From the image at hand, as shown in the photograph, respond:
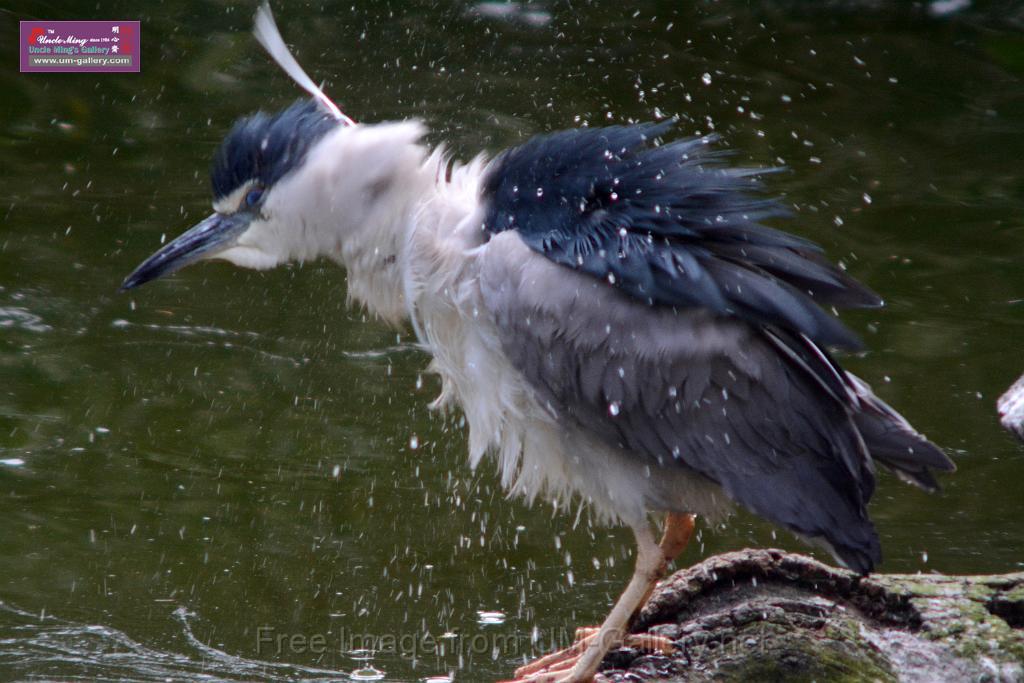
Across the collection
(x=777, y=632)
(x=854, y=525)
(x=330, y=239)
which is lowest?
(x=777, y=632)

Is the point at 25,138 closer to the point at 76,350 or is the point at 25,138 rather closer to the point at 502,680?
the point at 76,350

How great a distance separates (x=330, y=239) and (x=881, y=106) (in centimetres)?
564

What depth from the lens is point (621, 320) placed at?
353 centimetres

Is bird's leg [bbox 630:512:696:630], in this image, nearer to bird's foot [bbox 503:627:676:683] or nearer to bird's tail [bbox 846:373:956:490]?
bird's foot [bbox 503:627:676:683]

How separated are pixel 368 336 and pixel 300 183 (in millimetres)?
2467

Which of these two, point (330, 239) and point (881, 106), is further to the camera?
point (881, 106)

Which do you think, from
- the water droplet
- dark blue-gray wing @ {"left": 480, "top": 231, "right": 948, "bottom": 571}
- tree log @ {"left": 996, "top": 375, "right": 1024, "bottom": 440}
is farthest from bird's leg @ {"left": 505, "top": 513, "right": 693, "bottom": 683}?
tree log @ {"left": 996, "top": 375, "right": 1024, "bottom": 440}

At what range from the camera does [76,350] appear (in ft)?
19.3

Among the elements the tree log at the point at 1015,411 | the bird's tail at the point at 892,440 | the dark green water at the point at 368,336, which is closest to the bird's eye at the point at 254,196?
the dark green water at the point at 368,336

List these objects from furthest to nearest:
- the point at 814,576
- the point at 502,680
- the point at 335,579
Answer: the point at 335,579, the point at 502,680, the point at 814,576

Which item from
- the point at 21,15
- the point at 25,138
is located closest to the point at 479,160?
the point at 25,138

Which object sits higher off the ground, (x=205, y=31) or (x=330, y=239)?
(x=205, y=31)

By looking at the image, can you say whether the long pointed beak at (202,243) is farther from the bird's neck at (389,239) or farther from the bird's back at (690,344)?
the bird's back at (690,344)

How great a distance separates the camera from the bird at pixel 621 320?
346 centimetres
